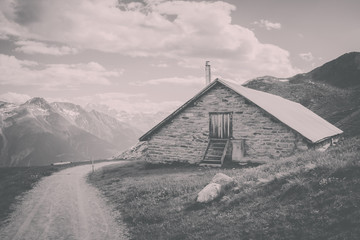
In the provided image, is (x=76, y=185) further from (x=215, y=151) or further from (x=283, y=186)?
(x=283, y=186)

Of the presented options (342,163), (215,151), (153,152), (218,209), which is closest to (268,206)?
(218,209)

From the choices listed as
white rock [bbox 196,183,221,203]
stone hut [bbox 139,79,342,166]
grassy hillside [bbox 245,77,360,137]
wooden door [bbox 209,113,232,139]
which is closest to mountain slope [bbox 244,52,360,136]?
grassy hillside [bbox 245,77,360,137]

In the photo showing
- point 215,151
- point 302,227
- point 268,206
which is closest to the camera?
point 302,227

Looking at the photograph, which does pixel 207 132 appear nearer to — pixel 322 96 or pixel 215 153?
pixel 215 153

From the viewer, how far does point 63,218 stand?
11.2 metres

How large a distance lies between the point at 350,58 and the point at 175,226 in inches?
3180

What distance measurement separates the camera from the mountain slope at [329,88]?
50500 mm

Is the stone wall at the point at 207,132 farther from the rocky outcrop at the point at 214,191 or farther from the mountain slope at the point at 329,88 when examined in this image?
the mountain slope at the point at 329,88

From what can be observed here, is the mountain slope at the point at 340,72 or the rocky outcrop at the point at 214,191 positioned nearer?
the rocky outcrop at the point at 214,191

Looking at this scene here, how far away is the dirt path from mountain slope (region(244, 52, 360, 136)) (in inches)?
1470

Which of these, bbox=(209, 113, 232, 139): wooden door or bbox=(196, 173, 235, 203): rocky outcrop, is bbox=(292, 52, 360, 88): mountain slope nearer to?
bbox=(209, 113, 232, 139): wooden door

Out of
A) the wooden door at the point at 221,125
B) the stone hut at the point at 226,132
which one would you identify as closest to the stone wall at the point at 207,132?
the stone hut at the point at 226,132

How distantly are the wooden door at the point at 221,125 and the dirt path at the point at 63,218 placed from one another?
10582 millimetres

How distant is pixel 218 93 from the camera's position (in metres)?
22.6
